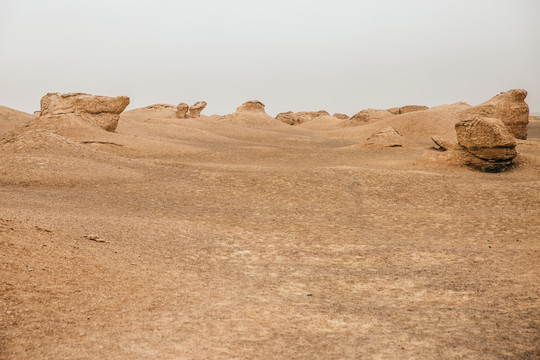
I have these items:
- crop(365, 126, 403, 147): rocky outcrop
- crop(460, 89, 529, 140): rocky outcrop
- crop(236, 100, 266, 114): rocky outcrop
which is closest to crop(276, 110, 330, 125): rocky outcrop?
crop(236, 100, 266, 114): rocky outcrop

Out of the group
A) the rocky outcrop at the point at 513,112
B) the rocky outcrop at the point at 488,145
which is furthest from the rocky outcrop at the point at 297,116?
the rocky outcrop at the point at 488,145

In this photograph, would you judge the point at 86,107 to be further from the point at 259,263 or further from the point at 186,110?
the point at 186,110

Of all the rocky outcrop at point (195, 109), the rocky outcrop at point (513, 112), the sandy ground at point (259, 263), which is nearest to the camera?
the sandy ground at point (259, 263)

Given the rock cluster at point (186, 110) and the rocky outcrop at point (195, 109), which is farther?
the rocky outcrop at point (195, 109)

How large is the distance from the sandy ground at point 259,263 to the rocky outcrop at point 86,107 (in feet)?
27.4

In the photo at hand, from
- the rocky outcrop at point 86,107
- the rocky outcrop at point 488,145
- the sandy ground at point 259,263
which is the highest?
the rocky outcrop at point 86,107

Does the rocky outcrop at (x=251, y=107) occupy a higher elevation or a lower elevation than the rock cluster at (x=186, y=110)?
Answer: higher

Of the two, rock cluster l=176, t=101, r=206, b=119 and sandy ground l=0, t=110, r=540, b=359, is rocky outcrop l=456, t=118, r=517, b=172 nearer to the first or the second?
sandy ground l=0, t=110, r=540, b=359

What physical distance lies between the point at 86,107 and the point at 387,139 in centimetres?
1617

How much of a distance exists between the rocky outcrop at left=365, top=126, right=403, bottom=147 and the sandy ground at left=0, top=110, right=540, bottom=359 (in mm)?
11511

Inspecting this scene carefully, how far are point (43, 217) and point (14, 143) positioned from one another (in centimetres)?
893

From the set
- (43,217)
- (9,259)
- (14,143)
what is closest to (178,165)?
(14,143)

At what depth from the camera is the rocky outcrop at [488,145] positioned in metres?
16.4

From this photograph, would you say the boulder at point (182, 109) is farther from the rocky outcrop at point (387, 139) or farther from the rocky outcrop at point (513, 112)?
the rocky outcrop at point (513, 112)
